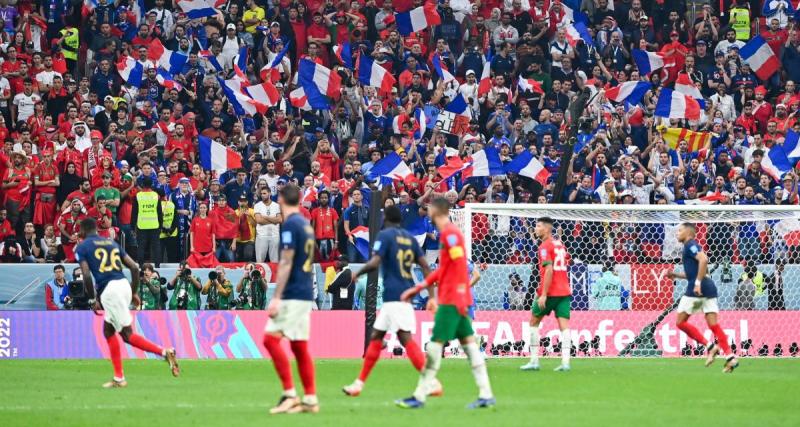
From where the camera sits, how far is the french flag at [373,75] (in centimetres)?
3084

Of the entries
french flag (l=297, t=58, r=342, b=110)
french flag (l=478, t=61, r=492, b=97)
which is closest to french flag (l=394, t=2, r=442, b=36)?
french flag (l=478, t=61, r=492, b=97)

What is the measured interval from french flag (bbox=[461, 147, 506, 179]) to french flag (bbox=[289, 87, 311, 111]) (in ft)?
15.8

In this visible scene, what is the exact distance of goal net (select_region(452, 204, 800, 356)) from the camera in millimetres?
24219

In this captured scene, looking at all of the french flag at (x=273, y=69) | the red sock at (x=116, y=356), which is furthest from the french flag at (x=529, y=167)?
the red sock at (x=116, y=356)

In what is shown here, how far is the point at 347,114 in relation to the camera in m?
30.7

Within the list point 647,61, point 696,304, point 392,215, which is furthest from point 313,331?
point 647,61

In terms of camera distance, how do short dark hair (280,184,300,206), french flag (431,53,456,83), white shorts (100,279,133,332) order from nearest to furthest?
short dark hair (280,184,300,206) < white shorts (100,279,133,332) < french flag (431,53,456,83)

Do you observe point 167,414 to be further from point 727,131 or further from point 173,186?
point 727,131

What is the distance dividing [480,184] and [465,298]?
614 inches

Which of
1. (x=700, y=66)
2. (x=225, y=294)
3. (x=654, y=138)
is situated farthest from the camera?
(x=700, y=66)

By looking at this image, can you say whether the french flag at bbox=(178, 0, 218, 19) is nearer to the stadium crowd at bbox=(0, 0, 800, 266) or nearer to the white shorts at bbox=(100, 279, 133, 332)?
the stadium crowd at bbox=(0, 0, 800, 266)

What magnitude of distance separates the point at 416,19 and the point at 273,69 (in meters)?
4.08

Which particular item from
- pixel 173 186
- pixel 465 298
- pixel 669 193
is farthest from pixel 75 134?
pixel 465 298

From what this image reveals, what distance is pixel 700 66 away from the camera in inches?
1312
